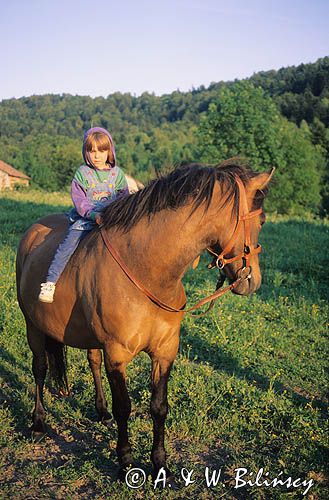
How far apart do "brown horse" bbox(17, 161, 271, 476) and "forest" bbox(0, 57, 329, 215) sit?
363 millimetres

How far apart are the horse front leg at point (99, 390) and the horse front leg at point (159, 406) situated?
0.93m

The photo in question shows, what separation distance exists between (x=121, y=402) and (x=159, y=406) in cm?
32

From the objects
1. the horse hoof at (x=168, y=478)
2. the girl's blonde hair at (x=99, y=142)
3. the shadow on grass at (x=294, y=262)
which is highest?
the girl's blonde hair at (x=99, y=142)

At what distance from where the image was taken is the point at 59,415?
176 inches

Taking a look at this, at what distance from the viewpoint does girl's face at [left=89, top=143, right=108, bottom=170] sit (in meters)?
3.76

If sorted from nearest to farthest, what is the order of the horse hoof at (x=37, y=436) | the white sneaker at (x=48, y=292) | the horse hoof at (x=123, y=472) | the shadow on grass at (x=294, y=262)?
the horse hoof at (x=123, y=472) → the white sneaker at (x=48, y=292) → the horse hoof at (x=37, y=436) → the shadow on grass at (x=294, y=262)

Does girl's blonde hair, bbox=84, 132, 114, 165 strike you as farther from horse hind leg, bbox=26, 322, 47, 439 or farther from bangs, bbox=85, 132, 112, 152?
horse hind leg, bbox=26, 322, 47, 439

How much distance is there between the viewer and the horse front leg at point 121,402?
3262 mm

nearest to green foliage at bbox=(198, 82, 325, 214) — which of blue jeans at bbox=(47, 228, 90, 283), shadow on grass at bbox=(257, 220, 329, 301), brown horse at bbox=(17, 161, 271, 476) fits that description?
shadow on grass at bbox=(257, 220, 329, 301)

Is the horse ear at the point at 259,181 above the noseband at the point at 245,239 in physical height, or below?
above

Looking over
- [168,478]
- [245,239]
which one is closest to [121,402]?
[168,478]

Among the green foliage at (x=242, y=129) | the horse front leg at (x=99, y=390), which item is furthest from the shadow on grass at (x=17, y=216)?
the green foliage at (x=242, y=129)

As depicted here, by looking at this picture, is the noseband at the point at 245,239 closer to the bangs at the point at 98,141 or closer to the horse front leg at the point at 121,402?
the horse front leg at the point at 121,402

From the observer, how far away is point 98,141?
3725 millimetres
